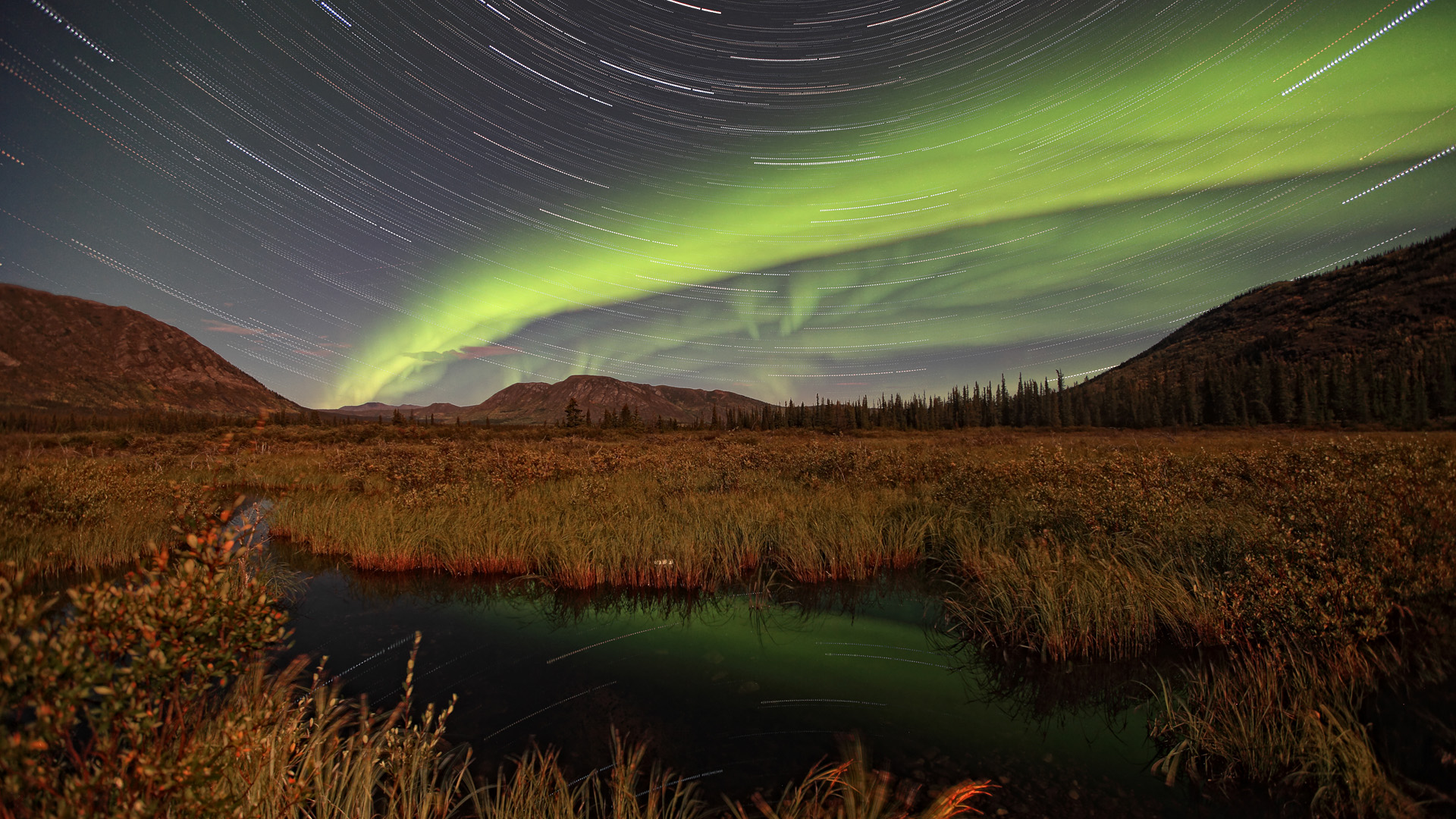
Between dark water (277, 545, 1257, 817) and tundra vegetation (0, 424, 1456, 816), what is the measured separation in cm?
50

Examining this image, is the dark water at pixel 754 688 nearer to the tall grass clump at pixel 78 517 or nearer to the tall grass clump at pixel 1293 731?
the tall grass clump at pixel 1293 731

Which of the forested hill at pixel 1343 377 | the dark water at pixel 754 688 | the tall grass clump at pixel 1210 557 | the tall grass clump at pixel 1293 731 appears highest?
the forested hill at pixel 1343 377

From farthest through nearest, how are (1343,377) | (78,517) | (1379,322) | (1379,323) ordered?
(1379,322), (1379,323), (1343,377), (78,517)

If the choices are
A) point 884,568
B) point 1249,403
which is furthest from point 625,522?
point 1249,403

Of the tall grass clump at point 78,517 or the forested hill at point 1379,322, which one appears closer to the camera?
the tall grass clump at point 78,517

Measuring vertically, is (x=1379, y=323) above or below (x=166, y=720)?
above

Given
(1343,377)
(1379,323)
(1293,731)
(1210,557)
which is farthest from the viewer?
(1379,323)

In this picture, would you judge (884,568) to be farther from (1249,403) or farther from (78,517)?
(1249,403)

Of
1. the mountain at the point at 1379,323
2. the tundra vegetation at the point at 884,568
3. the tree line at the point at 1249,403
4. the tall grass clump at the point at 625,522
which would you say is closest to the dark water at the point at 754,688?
the tundra vegetation at the point at 884,568

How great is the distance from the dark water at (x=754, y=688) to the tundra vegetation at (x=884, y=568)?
1.64ft

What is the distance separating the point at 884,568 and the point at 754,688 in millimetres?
6323

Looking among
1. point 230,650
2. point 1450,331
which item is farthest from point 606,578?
point 1450,331

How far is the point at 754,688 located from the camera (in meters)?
8.05

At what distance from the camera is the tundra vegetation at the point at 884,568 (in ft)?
14.0
